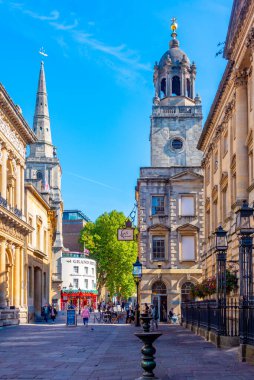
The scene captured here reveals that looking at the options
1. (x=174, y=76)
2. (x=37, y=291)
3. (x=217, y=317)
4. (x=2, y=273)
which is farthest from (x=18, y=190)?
(x=217, y=317)

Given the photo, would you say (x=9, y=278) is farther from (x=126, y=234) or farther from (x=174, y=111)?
(x=174, y=111)

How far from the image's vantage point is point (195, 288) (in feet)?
113

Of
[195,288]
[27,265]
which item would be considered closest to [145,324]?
[195,288]

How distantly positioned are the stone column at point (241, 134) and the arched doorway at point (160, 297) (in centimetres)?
2678

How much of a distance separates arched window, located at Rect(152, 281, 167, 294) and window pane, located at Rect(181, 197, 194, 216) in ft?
19.9

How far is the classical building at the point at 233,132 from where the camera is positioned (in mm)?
28016

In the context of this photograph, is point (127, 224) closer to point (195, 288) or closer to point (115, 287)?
point (195, 288)

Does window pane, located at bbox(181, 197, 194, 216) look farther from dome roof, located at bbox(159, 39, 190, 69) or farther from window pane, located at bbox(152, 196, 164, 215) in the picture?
dome roof, located at bbox(159, 39, 190, 69)

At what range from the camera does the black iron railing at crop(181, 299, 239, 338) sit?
21.1 meters

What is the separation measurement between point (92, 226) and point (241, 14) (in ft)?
236

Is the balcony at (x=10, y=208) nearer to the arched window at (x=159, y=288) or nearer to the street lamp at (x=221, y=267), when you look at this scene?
the arched window at (x=159, y=288)

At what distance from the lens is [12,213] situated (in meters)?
40.1

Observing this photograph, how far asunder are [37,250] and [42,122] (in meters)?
49.8

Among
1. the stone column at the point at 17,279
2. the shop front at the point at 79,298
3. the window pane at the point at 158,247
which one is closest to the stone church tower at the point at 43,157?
the shop front at the point at 79,298
